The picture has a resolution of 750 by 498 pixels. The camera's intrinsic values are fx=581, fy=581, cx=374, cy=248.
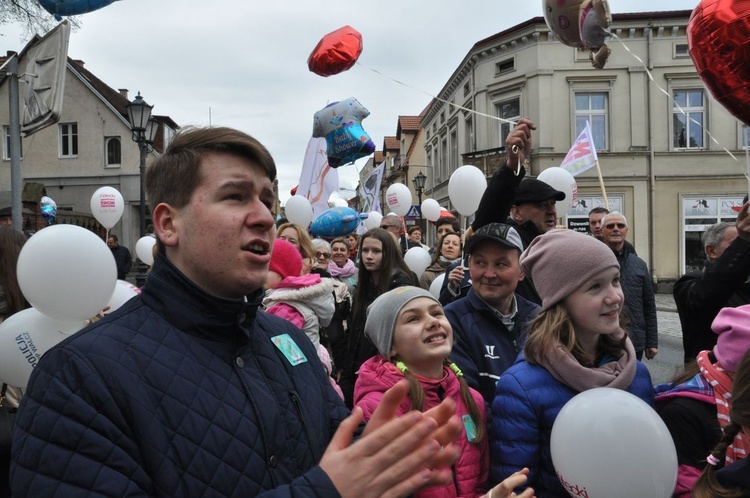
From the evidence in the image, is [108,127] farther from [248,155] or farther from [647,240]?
[248,155]

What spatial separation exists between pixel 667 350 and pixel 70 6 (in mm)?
9268

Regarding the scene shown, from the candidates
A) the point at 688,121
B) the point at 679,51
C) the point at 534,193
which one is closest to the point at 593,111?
the point at 688,121

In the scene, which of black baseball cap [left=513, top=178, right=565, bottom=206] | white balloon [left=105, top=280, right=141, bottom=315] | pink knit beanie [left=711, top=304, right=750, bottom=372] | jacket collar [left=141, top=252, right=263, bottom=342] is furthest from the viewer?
black baseball cap [left=513, top=178, right=565, bottom=206]

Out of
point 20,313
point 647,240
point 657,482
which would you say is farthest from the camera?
point 647,240

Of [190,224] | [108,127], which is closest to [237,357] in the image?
[190,224]

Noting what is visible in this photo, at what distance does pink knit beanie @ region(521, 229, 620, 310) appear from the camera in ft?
7.52

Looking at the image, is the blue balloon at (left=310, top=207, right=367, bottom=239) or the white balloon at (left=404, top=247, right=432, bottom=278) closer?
the white balloon at (left=404, top=247, right=432, bottom=278)

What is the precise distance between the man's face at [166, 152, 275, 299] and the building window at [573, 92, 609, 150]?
69.5ft

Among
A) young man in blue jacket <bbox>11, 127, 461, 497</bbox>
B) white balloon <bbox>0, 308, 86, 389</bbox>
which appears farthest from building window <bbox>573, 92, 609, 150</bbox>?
young man in blue jacket <bbox>11, 127, 461, 497</bbox>

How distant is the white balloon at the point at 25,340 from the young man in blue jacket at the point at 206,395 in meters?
1.61

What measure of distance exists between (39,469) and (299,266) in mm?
2888

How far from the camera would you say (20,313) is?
293cm

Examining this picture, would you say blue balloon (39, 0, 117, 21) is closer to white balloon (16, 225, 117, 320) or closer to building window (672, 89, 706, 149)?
white balloon (16, 225, 117, 320)

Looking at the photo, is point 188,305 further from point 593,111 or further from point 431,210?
point 593,111
